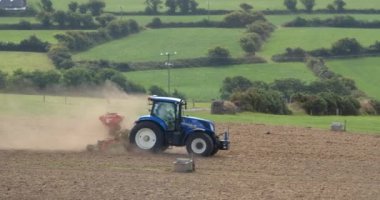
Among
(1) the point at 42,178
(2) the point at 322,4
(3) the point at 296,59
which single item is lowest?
(1) the point at 42,178

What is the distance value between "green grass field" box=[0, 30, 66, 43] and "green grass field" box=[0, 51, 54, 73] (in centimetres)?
300

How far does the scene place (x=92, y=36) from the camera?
94.2 metres

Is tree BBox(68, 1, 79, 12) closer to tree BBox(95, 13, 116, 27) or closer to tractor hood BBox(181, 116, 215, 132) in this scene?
tree BBox(95, 13, 116, 27)

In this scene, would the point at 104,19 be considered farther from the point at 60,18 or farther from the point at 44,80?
the point at 44,80

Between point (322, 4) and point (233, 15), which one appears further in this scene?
point (322, 4)

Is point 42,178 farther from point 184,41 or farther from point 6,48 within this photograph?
point 184,41

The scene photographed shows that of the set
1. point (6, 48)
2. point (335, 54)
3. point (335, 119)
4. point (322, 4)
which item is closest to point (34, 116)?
point (335, 119)

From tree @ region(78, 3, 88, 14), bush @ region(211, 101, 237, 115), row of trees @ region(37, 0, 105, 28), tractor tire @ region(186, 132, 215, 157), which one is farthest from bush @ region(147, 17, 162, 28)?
tractor tire @ region(186, 132, 215, 157)

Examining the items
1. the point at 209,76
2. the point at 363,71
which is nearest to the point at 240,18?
the point at 363,71

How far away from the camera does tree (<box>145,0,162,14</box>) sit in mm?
109875

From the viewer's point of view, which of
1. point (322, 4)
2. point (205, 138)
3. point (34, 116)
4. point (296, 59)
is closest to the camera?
point (205, 138)

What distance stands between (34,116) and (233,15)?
63.8 meters

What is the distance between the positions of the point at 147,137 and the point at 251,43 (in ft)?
203

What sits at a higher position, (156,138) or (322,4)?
(322,4)
